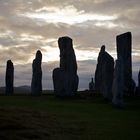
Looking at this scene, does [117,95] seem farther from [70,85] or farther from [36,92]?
[36,92]

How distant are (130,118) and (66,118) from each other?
5.33m

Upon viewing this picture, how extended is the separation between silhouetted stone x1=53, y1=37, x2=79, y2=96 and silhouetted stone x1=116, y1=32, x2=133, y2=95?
7295 millimetres

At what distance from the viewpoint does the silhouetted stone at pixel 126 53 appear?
5354 cm

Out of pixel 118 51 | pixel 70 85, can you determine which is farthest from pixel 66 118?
pixel 70 85

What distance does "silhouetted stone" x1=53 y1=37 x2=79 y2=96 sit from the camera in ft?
194

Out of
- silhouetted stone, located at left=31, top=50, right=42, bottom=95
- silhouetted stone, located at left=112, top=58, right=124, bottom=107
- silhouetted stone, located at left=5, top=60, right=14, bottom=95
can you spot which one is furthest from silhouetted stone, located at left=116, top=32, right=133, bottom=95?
silhouetted stone, located at left=5, top=60, right=14, bottom=95

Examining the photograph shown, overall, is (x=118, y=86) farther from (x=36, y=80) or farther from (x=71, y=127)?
(x=36, y=80)

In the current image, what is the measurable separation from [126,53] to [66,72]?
904cm

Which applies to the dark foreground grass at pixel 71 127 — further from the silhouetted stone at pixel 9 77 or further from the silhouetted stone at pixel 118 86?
the silhouetted stone at pixel 9 77

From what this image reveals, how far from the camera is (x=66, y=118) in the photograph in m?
32.4

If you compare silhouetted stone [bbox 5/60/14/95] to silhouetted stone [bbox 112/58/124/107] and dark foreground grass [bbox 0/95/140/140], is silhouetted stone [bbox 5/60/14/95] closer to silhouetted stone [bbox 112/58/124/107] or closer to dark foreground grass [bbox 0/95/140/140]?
silhouetted stone [bbox 112/58/124/107]

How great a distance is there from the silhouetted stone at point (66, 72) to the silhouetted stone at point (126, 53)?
7295 mm

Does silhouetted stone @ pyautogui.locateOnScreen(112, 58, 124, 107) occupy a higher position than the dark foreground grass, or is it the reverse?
silhouetted stone @ pyautogui.locateOnScreen(112, 58, 124, 107)

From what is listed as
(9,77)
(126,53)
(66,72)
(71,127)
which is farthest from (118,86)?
(9,77)
